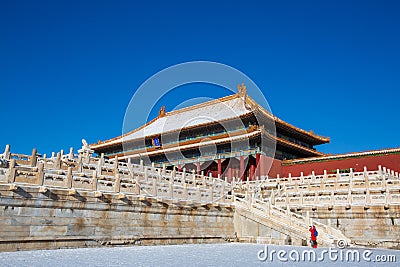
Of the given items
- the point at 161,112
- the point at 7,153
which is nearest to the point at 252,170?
the point at 161,112

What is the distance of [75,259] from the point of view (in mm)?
9562

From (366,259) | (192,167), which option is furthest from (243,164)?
(366,259)

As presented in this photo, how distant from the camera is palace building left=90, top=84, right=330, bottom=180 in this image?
103 feet

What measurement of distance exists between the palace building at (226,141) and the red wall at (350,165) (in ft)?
5.06

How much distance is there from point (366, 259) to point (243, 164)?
20.6 m

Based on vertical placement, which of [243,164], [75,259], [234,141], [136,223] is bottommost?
[75,259]

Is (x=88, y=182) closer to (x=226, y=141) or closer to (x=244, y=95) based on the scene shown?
(x=226, y=141)

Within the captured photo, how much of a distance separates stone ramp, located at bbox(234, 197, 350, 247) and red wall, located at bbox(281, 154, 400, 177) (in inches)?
498

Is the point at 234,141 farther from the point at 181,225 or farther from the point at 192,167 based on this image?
the point at 181,225

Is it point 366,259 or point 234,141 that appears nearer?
point 366,259

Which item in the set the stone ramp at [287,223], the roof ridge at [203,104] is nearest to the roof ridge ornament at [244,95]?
the roof ridge at [203,104]

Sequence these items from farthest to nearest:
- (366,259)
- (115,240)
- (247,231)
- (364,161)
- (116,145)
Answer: (116,145), (364,161), (247,231), (115,240), (366,259)

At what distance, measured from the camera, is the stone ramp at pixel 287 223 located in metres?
15.3

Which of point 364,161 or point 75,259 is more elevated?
point 364,161
